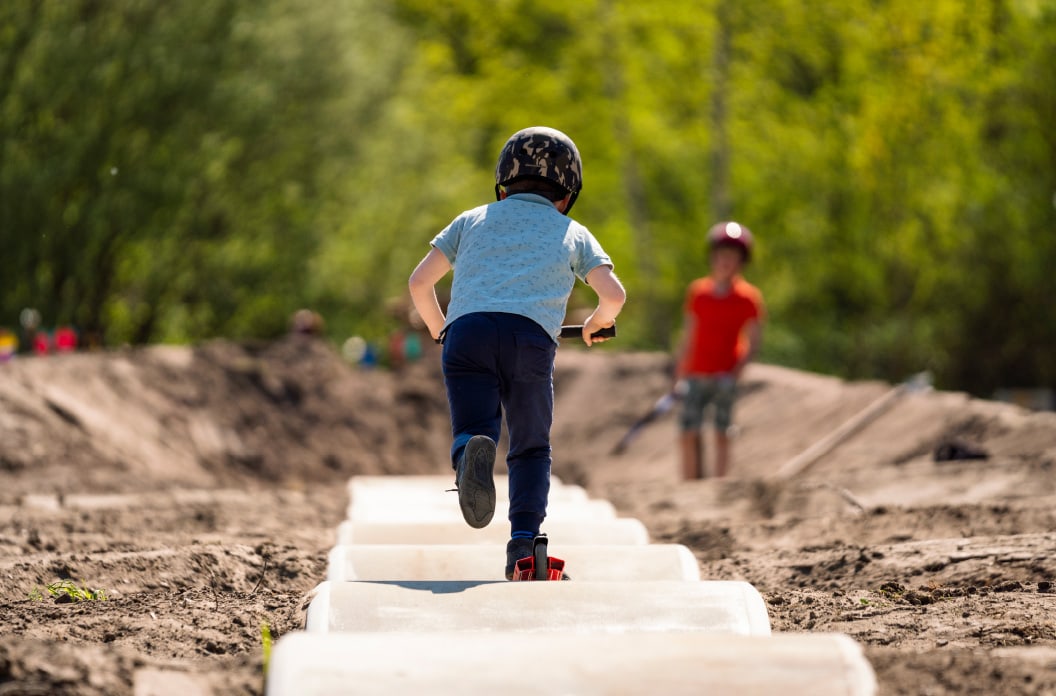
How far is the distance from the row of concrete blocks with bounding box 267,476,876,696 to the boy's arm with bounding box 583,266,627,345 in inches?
30.6

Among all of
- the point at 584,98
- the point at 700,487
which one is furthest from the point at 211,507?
the point at 584,98

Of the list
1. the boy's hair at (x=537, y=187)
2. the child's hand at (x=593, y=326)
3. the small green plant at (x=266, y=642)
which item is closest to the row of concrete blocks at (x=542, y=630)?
the small green plant at (x=266, y=642)

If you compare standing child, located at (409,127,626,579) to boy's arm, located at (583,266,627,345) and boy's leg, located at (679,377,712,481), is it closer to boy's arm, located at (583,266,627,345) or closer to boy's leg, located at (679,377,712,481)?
boy's arm, located at (583,266,627,345)

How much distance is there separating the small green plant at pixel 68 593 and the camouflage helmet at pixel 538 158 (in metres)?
1.99

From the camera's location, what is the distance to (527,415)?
460 cm

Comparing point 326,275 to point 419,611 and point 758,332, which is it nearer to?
point 758,332

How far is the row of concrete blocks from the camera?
283cm

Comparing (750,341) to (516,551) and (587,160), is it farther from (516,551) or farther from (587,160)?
(587,160)

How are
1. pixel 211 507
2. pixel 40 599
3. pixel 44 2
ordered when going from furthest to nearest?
pixel 44 2, pixel 211 507, pixel 40 599

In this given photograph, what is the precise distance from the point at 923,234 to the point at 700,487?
36.6ft

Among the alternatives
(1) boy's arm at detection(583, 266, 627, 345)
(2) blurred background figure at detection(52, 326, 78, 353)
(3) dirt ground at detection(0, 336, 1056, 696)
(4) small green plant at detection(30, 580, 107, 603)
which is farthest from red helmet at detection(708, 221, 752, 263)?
(2) blurred background figure at detection(52, 326, 78, 353)

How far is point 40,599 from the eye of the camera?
446 cm

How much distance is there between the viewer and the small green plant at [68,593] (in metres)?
4.46

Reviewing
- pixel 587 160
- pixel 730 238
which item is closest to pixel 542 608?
pixel 730 238
